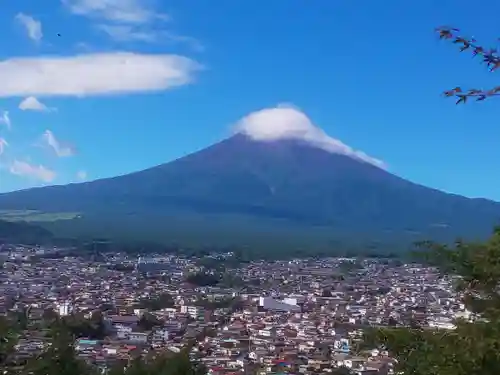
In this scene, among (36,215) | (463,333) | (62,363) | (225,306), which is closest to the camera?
(463,333)

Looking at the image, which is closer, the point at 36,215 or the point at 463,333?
the point at 463,333

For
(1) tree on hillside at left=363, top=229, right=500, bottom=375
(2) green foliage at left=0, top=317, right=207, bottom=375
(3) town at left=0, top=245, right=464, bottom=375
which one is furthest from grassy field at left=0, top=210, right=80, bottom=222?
(1) tree on hillside at left=363, top=229, right=500, bottom=375

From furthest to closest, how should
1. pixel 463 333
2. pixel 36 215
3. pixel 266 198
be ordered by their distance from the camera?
pixel 266 198, pixel 36 215, pixel 463 333

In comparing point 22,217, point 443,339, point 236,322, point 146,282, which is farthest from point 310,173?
point 443,339

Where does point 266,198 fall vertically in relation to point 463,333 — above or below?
above

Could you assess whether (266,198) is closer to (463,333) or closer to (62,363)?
(62,363)

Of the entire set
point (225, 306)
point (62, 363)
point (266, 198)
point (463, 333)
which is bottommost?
point (225, 306)

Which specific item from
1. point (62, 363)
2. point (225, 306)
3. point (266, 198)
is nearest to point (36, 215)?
point (266, 198)
